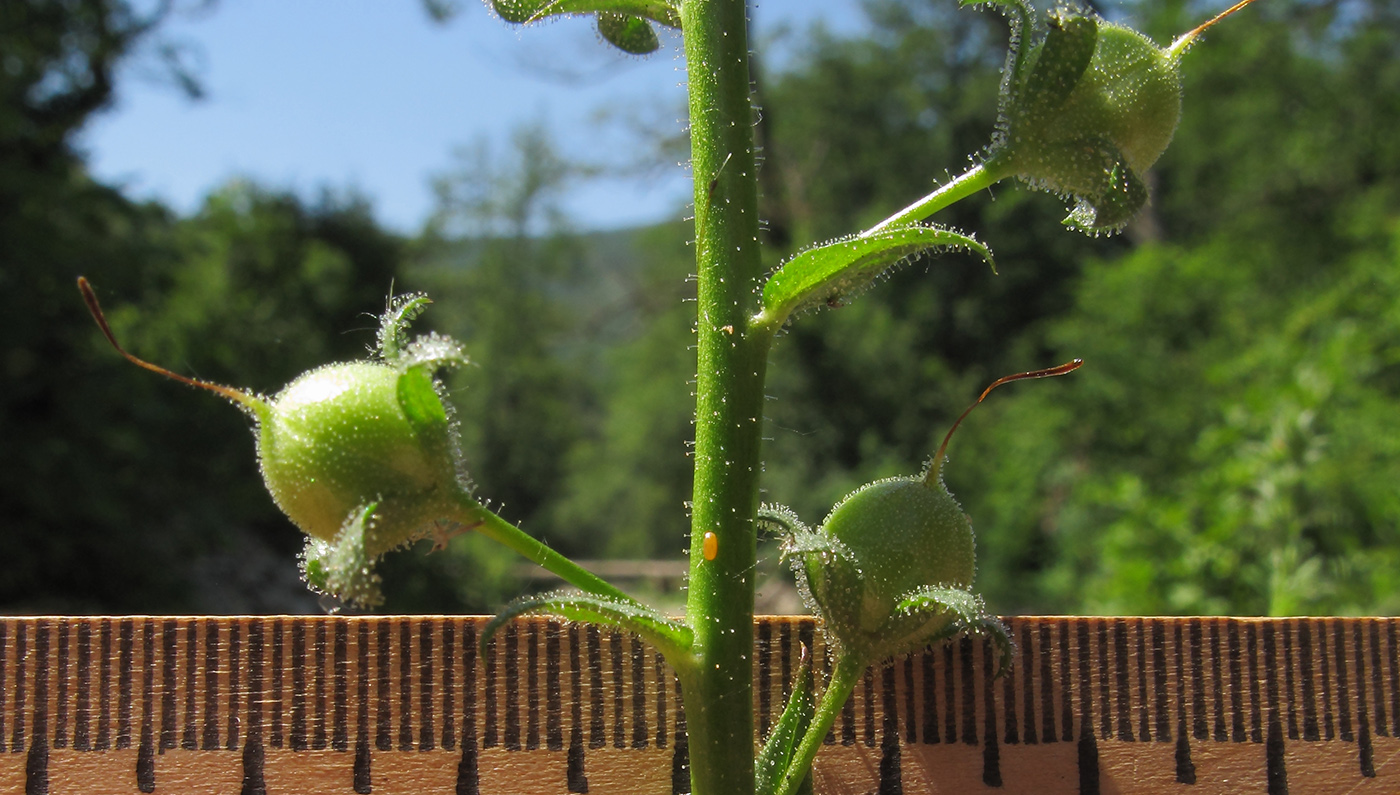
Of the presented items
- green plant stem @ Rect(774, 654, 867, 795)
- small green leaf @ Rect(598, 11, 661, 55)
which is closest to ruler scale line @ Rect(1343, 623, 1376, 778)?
green plant stem @ Rect(774, 654, 867, 795)

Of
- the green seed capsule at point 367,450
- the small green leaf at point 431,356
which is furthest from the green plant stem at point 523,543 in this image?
the small green leaf at point 431,356

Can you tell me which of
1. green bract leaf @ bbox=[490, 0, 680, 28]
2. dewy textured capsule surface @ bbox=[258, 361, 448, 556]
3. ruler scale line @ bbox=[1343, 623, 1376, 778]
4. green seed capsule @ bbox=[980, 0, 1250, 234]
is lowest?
ruler scale line @ bbox=[1343, 623, 1376, 778]

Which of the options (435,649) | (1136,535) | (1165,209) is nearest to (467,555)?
(1136,535)

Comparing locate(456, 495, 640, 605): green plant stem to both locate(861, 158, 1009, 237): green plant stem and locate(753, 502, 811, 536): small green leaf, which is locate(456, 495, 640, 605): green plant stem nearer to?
locate(753, 502, 811, 536): small green leaf

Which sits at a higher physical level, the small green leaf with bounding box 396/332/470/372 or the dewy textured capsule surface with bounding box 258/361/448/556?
the small green leaf with bounding box 396/332/470/372

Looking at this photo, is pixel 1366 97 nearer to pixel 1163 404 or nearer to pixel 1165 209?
pixel 1165 209

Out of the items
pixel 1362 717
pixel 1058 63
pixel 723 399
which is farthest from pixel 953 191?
pixel 1362 717
